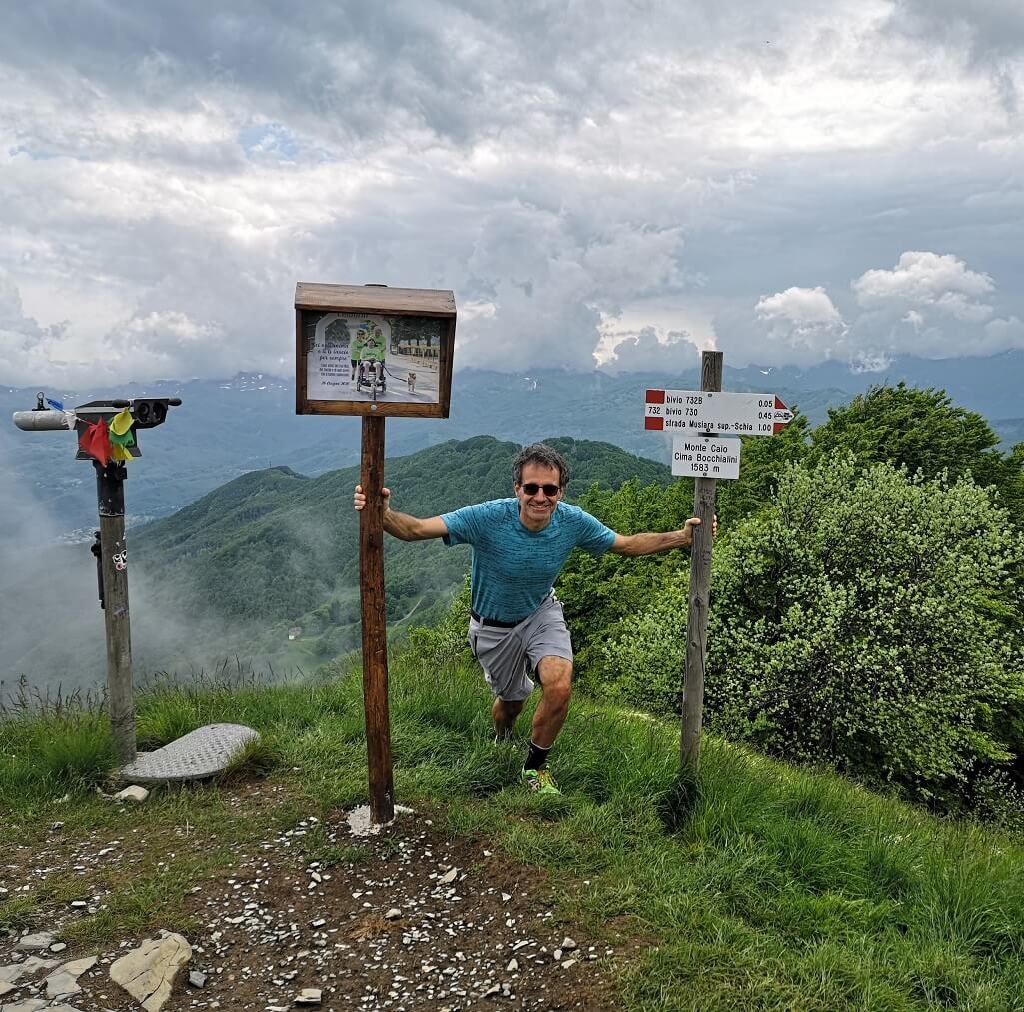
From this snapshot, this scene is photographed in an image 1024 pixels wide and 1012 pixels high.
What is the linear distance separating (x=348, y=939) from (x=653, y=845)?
187 centimetres

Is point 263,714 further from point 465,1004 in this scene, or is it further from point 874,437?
point 874,437

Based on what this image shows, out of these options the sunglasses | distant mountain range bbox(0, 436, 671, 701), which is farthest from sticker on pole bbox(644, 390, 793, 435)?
distant mountain range bbox(0, 436, 671, 701)

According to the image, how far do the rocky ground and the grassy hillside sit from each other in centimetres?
6161

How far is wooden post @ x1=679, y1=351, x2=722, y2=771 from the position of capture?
548 centimetres

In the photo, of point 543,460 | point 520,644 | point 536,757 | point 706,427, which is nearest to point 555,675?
point 520,644

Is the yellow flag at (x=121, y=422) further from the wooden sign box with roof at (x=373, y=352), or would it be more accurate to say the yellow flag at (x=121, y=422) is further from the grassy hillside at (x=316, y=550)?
the grassy hillside at (x=316, y=550)

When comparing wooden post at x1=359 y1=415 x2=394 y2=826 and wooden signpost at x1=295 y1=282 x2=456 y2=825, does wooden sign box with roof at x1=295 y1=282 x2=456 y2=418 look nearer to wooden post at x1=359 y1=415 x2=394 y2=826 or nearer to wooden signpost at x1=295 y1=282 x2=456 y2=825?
wooden signpost at x1=295 y1=282 x2=456 y2=825

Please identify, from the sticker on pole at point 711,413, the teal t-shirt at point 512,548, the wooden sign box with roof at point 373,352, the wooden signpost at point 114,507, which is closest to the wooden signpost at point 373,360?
the wooden sign box with roof at point 373,352

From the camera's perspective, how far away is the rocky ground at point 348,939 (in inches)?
151

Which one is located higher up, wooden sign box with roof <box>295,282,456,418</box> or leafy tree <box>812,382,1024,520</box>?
wooden sign box with roof <box>295,282,456,418</box>

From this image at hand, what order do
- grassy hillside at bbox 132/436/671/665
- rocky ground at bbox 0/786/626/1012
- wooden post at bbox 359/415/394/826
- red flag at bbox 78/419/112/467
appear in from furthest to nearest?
1. grassy hillside at bbox 132/436/671/665
2. red flag at bbox 78/419/112/467
3. wooden post at bbox 359/415/394/826
4. rocky ground at bbox 0/786/626/1012

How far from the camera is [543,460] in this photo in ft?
17.6

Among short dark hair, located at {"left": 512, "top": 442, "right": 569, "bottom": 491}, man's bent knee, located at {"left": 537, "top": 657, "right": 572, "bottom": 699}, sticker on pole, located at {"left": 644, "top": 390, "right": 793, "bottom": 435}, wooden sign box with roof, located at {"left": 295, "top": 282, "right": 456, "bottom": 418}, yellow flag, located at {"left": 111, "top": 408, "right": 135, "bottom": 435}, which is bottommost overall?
man's bent knee, located at {"left": 537, "top": 657, "right": 572, "bottom": 699}

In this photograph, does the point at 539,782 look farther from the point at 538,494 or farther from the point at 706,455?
the point at 706,455
